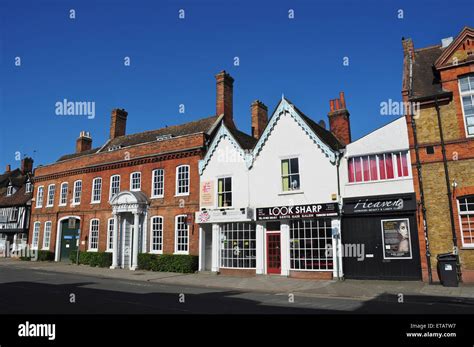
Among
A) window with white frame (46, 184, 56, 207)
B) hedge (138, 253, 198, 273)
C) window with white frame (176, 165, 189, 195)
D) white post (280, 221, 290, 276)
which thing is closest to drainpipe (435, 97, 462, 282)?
white post (280, 221, 290, 276)

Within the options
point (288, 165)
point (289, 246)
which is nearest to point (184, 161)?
point (288, 165)

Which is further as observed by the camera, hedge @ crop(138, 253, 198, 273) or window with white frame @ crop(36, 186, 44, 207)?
window with white frame @ crop(36, 186, 44, 207)

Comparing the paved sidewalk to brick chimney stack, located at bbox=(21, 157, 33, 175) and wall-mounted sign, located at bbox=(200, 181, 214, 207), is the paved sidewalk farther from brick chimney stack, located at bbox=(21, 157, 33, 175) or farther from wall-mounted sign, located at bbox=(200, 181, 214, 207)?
brick chimney stack, located at bbox=(21, 157, 33, 175)

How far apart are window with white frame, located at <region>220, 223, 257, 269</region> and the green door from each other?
51.6 feet

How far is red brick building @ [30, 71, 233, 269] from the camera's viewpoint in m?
24.5

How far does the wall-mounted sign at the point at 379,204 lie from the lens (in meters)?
17.0

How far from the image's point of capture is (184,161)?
989 inches

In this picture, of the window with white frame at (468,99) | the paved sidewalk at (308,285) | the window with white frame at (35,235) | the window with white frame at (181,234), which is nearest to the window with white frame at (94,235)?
the paved sidewalk at (308,285)

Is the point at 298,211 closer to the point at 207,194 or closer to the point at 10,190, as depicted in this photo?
the point at 207,194

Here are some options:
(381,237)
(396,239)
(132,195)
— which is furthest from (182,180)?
(396,239)

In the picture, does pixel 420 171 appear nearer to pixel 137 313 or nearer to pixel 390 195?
pixel 390 195

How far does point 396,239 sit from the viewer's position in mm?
17219

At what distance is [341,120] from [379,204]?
8394 millimetres

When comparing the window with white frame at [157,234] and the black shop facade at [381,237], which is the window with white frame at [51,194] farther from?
the black shop facade at [381,237]
